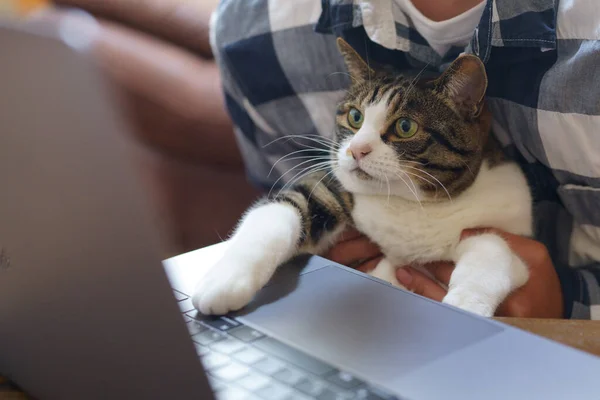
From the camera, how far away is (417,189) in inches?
35.6

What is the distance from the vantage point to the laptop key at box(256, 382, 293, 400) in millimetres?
432

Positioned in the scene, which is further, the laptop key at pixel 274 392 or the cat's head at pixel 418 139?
the cat's head at pixel 418 139

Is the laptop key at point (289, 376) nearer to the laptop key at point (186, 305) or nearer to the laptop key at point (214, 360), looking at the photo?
the laptop key at point (214, 360)

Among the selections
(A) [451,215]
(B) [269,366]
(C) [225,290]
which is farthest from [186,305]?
(A) [451,215]

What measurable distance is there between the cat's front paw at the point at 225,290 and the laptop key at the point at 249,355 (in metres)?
0.08

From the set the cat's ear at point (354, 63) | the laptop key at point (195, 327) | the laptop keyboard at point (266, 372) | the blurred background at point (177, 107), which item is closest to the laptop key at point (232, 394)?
the laptop keyboard at point (266, 372)

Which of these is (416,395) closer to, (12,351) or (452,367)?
(452,367)

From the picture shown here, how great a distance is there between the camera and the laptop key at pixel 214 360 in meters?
0.47

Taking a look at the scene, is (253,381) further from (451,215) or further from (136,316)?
(451,215)

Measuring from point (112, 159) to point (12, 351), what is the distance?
33 cm

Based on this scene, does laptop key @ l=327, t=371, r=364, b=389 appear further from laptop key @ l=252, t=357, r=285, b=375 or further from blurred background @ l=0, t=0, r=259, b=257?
blurred background @ l=0, t=0, r=259, b=257

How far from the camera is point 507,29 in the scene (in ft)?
2.68

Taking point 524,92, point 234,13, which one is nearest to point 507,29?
point 524,92

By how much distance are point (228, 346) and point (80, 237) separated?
214mm
